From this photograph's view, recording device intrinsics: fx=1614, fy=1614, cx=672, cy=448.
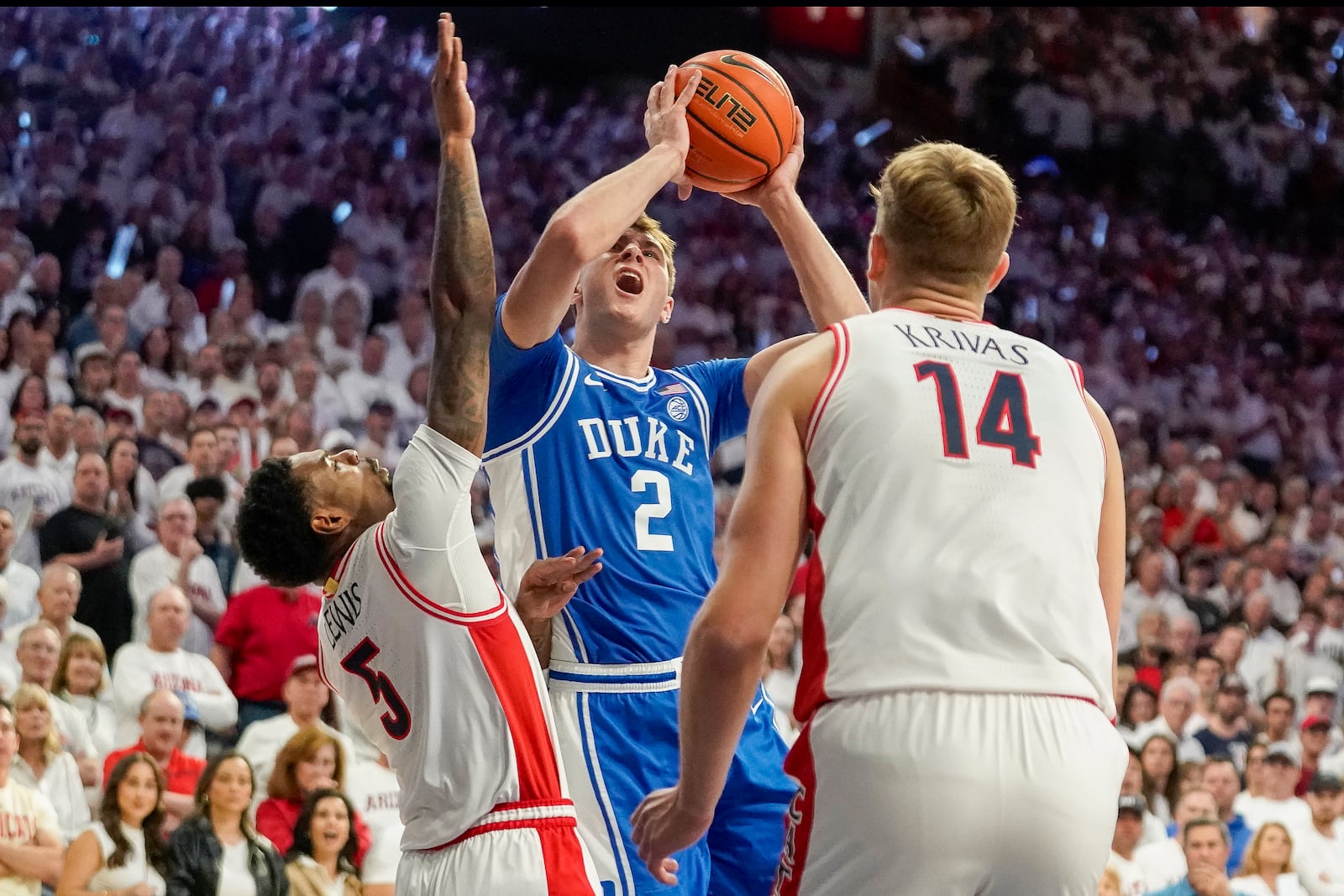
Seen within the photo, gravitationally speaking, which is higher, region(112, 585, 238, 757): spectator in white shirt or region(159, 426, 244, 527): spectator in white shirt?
region(159, 426, 244, 527): spectator in white shirt

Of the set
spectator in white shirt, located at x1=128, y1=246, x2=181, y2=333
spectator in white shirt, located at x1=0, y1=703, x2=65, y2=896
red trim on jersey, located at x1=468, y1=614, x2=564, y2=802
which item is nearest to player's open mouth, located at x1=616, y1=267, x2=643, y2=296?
red trim on jersey, located at x1=468, y1=614, x2=564, y2=802

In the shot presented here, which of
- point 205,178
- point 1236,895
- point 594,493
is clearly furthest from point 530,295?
point 205,178

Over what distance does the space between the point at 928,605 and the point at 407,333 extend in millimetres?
11120

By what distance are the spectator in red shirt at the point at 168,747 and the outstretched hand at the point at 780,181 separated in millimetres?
4633

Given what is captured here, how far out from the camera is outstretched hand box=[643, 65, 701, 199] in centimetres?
429

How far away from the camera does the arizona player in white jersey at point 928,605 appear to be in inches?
107

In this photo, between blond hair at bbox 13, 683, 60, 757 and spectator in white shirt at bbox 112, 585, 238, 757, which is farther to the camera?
spectator in white shirt at bbox 112, 585, 238, 757

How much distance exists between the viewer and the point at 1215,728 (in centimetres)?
1175

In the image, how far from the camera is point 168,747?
8.12m

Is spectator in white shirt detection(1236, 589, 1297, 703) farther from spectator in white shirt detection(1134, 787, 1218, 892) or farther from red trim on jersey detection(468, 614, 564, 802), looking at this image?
red trim on jersey detection(468, 614, 564, 802)

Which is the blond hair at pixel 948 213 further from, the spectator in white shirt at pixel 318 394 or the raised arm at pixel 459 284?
the spectator in white shirt at pixel 318 394

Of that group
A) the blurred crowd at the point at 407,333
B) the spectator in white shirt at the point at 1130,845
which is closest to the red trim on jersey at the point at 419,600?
the blurred crowd at the point at 407,333

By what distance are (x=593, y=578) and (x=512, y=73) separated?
1728 cm

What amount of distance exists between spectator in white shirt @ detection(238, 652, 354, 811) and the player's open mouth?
427 cm
